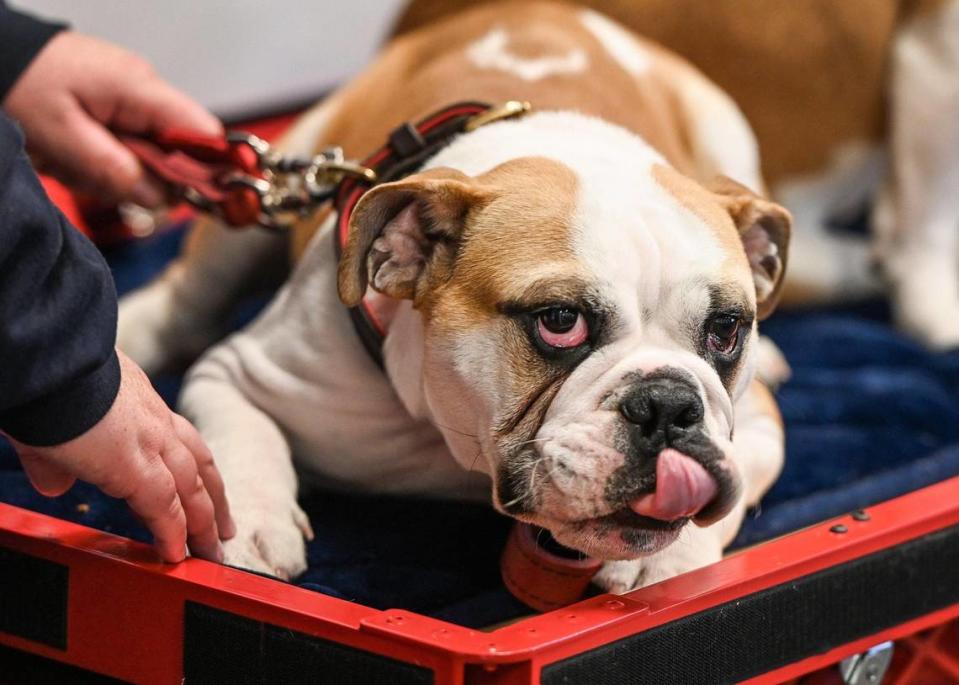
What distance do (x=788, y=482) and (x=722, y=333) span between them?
54 cm

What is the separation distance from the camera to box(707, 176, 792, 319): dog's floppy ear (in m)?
1.48

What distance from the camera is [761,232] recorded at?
1529mm

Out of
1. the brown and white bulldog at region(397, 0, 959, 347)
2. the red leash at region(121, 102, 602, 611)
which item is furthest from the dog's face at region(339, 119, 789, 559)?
the brown and white bulldog at region(397, 0, 959, 347)

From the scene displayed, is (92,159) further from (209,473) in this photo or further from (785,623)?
(785,623)

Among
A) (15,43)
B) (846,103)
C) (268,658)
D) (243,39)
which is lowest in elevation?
(243,39)

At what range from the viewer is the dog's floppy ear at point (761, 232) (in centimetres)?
148

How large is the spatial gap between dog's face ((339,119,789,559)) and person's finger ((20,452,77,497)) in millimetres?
354

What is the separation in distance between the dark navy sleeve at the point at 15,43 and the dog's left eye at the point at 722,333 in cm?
107

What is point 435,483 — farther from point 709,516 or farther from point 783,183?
point 783,183

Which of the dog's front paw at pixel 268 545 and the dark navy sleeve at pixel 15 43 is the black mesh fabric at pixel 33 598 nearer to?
the dog's front paw at pixel 268 545

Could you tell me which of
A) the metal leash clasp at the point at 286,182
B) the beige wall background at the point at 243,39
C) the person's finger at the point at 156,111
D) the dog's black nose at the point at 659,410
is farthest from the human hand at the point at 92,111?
the beige wall background at the point at 243,39

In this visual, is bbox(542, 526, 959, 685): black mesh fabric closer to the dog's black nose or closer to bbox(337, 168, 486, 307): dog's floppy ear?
the dog's black nose

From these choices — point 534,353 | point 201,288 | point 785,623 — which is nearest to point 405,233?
point 534,353

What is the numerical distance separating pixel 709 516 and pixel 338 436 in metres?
0.53
